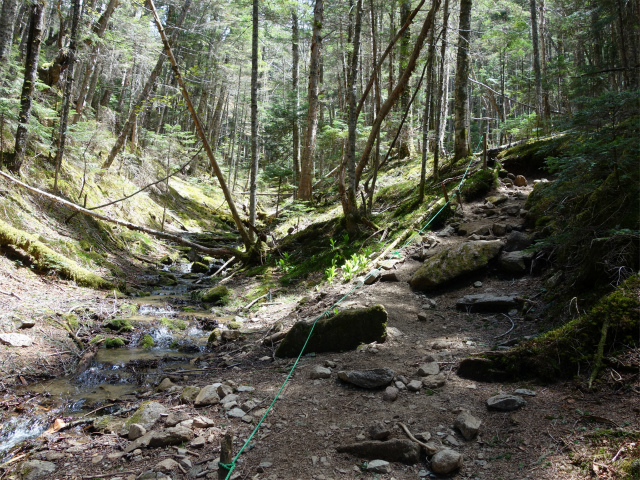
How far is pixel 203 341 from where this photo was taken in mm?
6352

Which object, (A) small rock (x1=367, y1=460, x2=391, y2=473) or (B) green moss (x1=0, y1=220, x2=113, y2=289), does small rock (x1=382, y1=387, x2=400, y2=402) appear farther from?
(B) green moss (x1=0, y1=220, x2=113, y2=289)

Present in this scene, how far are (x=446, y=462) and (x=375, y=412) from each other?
0.86 metres

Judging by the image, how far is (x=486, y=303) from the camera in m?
5.14

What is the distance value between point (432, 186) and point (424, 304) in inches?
184

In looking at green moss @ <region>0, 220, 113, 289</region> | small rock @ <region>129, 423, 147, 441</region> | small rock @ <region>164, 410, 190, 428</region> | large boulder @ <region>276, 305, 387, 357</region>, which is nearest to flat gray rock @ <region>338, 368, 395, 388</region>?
large boulder @ <region>276, 305, 387, 357</region>

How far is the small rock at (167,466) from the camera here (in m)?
2.76

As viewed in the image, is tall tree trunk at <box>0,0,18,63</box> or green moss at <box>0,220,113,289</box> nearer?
green moss at <box>0,220,113,289</box>

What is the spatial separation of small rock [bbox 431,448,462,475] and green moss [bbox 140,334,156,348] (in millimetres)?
5039

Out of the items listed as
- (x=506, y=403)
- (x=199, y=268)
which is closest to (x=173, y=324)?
(x=506, y=403)

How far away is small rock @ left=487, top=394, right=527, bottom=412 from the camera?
9.40 feet

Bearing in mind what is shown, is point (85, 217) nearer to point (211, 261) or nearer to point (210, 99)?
point (211, 261)

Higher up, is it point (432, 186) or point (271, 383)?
point (432, 186)

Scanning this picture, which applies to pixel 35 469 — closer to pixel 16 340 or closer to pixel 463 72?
pixel 16 340

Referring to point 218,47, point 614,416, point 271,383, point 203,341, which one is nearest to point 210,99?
point 218,47
